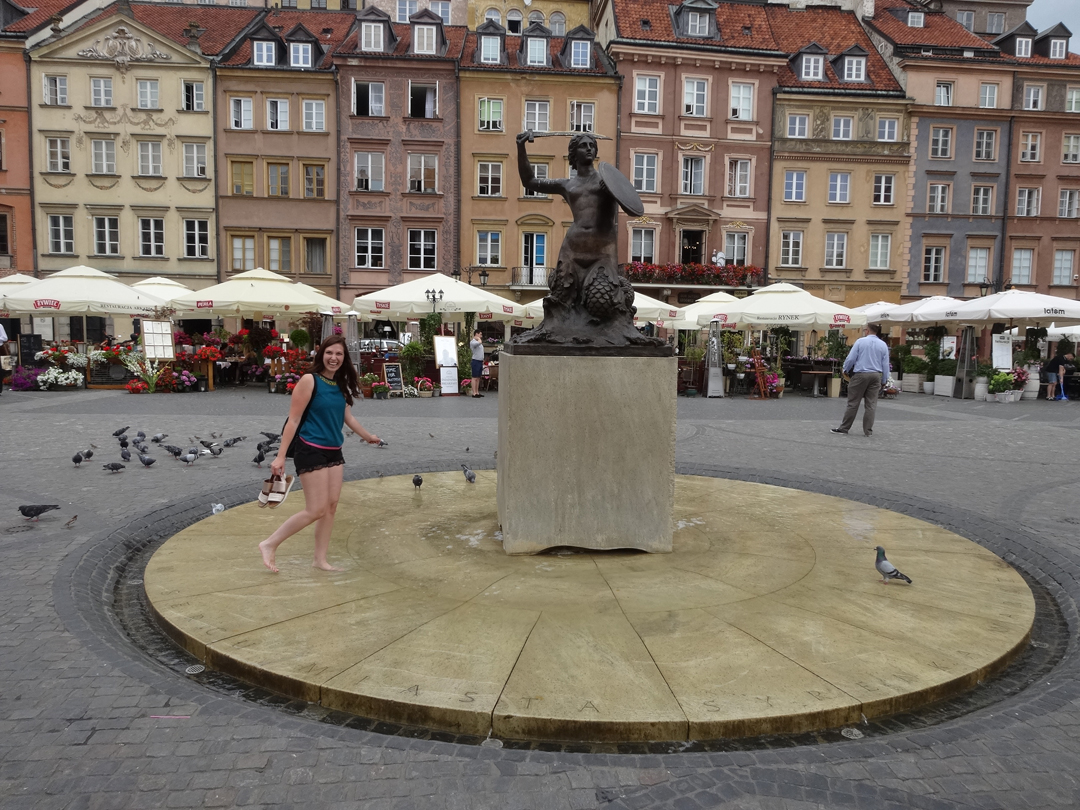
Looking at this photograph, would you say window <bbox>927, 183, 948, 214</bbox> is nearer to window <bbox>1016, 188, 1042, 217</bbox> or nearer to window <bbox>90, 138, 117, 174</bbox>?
window <bbox>1016, 188, 1042, 217</bbox>

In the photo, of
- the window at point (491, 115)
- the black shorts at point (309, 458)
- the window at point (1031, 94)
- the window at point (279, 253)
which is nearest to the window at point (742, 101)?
the window at point (491, 115)

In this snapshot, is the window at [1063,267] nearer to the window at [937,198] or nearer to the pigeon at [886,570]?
the window at [937,198]

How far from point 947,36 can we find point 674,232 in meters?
18.4

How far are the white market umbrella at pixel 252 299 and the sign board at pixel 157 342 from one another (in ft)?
2.59

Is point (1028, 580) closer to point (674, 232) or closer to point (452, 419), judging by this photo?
point (452, 419)

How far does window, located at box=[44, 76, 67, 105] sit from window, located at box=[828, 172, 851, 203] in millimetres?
34696

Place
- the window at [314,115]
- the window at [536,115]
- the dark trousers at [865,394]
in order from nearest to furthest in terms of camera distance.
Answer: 1. the dark trousers at [865,394]
2. the window at [314,115]
3. the window at [536,115]

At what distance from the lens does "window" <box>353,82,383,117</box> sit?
35625 millimetres

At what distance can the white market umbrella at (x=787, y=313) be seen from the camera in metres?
21.4

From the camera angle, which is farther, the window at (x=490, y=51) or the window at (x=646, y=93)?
the window at (x=490, y=51)

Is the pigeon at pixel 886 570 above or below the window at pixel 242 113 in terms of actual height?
below

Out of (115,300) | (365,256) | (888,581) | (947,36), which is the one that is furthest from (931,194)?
(888,581)

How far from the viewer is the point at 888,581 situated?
5.30 metres

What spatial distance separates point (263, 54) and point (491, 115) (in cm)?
1052
